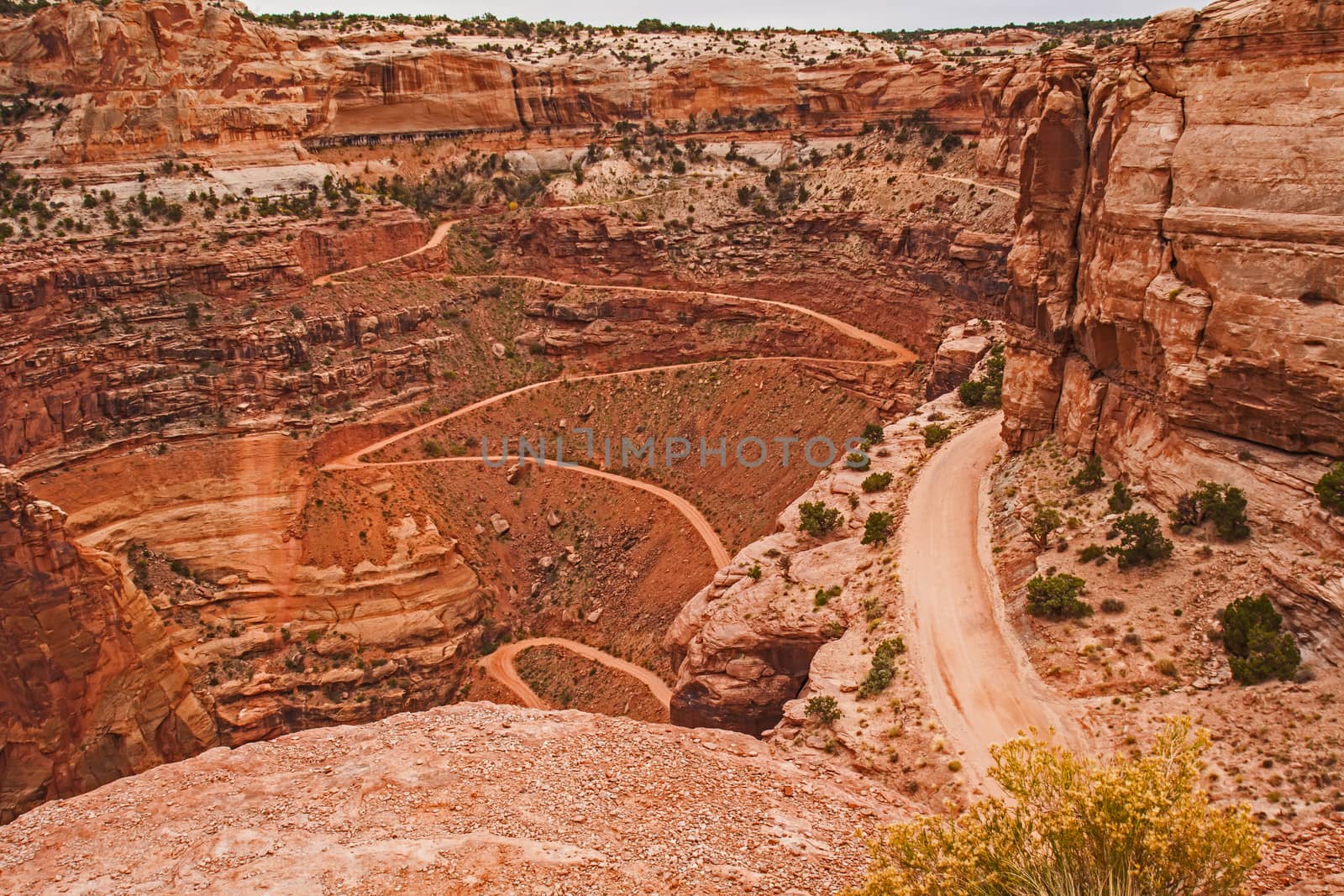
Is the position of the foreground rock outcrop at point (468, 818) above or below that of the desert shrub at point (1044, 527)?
below

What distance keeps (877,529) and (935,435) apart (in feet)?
38.7

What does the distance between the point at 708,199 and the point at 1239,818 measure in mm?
80339

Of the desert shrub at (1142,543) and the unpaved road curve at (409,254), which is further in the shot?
the unpaved road curve at (409,254)

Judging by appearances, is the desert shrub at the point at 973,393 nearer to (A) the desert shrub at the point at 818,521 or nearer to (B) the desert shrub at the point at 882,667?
(A) the desert shrub at the point at 818,521

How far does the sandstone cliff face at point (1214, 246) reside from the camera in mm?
26984

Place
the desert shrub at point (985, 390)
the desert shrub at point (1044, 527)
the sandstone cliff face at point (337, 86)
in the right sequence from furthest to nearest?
the sandstone cliff face at point (337, 86), the desert shrub at point (985, 390), the desert shrub at point (1044, 527)

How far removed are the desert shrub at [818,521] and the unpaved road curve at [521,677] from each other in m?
15.7

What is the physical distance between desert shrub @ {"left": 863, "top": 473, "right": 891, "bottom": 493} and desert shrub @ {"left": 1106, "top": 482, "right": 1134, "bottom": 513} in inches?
503

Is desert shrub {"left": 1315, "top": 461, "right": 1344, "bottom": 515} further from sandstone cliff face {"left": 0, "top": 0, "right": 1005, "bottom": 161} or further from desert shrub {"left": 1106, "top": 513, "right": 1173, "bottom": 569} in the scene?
sandstone cliff face {"left": 0, "top": 0, "right": 1005, "bottom": 161}

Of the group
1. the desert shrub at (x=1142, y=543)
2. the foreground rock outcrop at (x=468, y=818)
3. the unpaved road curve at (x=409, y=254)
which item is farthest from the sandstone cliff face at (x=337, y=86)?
the foreground rock outcrop at (x=468, y=818)

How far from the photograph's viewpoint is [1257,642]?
26234mm

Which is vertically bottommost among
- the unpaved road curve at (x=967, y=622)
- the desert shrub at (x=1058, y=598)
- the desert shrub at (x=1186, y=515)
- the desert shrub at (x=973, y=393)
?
the unpaved road curve at (x=967, y=622)

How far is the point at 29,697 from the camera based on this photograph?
1663 inches

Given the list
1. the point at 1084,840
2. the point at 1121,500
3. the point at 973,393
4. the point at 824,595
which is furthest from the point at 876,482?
the point at 1084,840
